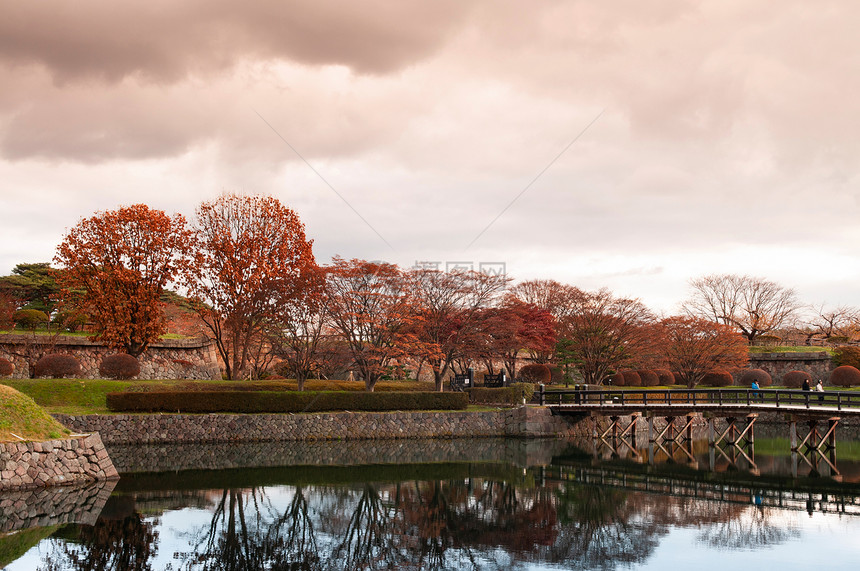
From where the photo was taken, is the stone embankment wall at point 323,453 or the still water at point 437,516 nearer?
the still water at point 437,516

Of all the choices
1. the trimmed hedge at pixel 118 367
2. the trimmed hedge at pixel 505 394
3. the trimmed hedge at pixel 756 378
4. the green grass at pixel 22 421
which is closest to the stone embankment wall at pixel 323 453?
the green grass at pixel 22 421

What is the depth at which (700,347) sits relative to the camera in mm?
46531

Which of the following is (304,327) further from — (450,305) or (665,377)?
(665,377)

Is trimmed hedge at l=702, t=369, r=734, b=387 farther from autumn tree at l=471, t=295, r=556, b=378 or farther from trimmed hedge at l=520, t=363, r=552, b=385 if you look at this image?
autumn tree at l=471, t=295, r=556, b=378

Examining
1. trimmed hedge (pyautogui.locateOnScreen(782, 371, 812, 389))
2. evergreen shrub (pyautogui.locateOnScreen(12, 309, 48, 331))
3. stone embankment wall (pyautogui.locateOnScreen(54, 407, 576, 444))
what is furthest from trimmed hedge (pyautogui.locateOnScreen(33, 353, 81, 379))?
trimmed hedge (pyautogui.locateOnScreen(782, 371, 812, 389))

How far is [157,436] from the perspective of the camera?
26094mm

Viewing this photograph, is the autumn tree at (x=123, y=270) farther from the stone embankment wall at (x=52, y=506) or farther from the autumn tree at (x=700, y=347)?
the autumn tree at (x=700, y=347)

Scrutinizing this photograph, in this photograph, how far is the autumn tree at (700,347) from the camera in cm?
4641

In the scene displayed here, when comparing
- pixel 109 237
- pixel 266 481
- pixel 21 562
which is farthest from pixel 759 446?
pixel 109 237

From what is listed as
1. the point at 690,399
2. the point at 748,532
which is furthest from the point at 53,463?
the point at 690,399

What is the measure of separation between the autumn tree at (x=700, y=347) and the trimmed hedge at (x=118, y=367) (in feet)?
107

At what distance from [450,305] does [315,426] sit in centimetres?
1081

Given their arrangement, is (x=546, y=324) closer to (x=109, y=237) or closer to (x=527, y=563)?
(x=109, y=237)

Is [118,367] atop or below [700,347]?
below
